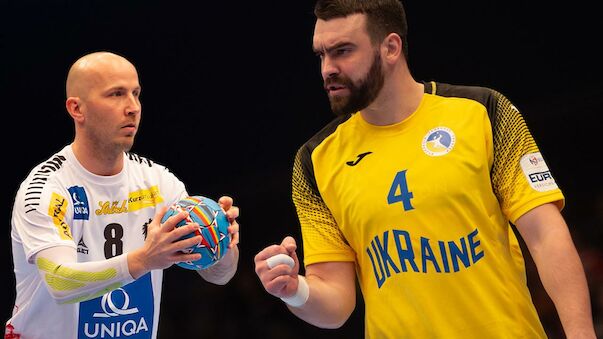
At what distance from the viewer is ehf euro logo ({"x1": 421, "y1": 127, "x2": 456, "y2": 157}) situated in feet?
13.1

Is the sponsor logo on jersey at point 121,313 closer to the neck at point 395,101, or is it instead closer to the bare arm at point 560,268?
the neck at point 395,101

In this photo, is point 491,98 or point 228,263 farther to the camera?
point 228,263

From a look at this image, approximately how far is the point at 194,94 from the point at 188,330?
2.76 meters

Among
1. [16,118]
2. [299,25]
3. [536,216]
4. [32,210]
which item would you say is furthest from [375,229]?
[16,118]

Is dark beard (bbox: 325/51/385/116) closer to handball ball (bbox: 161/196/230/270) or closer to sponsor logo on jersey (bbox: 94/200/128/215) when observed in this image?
handball ball (bbox: 161/196/230/270)

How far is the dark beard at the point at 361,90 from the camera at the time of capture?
407 cm

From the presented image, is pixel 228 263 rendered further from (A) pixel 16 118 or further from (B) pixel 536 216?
(A) pixel 16 118

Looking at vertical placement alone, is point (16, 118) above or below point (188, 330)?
above

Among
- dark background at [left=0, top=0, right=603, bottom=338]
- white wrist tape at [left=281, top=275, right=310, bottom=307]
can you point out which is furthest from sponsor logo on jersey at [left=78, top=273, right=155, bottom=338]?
dark background at [left=0, top=0, right=603, bottom=338]

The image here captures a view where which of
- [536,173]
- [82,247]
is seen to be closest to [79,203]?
[82,247]

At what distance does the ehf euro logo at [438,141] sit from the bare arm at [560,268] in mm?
429

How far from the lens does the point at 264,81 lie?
32.0ft

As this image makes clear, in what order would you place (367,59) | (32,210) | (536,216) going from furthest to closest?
(32,210) → (367,59) → (536,216)

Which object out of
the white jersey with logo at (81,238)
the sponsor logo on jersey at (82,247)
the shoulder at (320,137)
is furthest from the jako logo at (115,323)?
the shoulder at (320,137)
